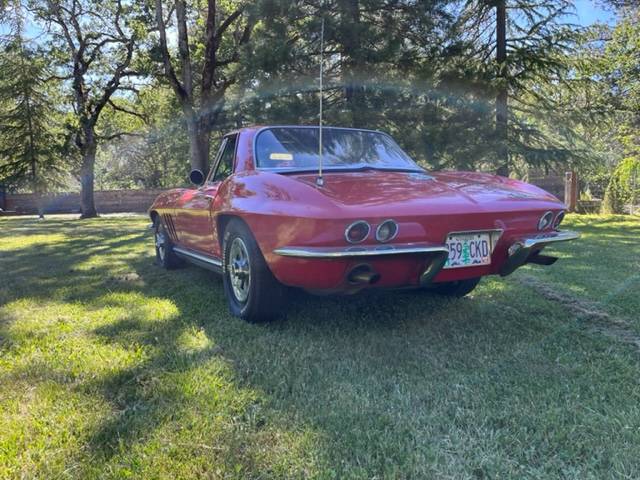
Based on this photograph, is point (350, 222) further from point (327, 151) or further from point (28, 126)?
point (28, 126)

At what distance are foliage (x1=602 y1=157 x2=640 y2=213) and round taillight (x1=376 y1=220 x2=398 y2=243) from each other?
45.9 ft

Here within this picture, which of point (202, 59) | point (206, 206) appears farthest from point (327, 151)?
point (202, 59)

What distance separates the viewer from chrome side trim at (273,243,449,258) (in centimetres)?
253

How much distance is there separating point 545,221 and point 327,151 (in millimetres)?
1676

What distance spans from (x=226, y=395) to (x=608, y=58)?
1498cm

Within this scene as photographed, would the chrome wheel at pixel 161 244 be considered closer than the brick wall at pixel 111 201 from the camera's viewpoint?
Yes

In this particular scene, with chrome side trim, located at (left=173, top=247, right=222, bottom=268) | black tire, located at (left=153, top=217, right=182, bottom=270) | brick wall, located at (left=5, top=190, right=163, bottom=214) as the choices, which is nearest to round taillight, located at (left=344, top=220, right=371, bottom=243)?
chrome side trim, located at (left=173, top=247, right=222, bottom=268)

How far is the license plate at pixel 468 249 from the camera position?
2852 mm

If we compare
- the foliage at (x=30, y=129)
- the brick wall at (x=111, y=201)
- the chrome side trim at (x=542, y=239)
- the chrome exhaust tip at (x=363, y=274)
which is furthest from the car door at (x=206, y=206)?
the brick wall at (x=111, y=201)

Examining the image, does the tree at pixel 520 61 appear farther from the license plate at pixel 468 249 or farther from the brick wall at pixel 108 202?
the brick wall at pixel 108 202

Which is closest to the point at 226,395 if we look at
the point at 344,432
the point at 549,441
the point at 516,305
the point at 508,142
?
the point at 344,432

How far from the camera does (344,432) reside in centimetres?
197

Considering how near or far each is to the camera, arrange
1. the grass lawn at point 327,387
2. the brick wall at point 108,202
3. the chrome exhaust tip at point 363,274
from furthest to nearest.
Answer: the brick wall at point 108,202 < the chrome exhaust tip at point 363,274 < the grass lawn at point 327,387

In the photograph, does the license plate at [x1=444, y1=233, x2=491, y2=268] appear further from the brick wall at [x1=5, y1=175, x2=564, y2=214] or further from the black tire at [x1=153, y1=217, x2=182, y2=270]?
the brick wall at [x1=5, y1=175, x2=564, y2=214]
